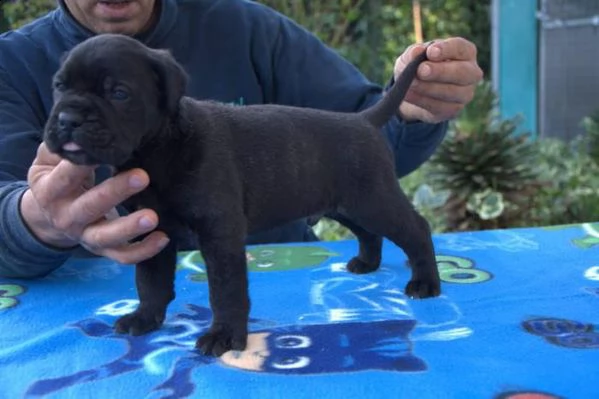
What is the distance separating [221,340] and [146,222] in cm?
24

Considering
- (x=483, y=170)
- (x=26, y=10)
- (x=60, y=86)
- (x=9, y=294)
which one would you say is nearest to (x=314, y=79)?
(x=9, y=294)

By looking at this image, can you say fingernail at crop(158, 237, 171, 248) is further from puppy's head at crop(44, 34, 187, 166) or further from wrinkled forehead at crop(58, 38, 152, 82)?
wrinkled forehead at crop(58, 38, 152, 82)

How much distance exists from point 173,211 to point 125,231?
95mm

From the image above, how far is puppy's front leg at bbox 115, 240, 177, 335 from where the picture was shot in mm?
1401

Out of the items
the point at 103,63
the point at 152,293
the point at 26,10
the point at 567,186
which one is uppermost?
the point at 26,10

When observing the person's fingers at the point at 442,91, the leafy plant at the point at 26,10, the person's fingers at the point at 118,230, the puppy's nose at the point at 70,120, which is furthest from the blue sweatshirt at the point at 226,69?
the leafy plant at the point at 26,10

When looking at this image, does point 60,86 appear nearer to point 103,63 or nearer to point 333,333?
point 103,63

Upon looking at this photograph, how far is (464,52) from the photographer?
70.1 inches

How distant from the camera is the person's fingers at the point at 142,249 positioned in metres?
1.33

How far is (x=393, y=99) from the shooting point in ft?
5.37

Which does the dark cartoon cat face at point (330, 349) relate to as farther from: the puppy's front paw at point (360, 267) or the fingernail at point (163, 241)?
the puppy's front paw at point (360, 267)

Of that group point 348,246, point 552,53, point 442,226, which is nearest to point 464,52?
point 348,246

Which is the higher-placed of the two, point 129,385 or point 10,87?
point 10,87

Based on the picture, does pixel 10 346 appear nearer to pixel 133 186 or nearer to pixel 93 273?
pixel 133 186
